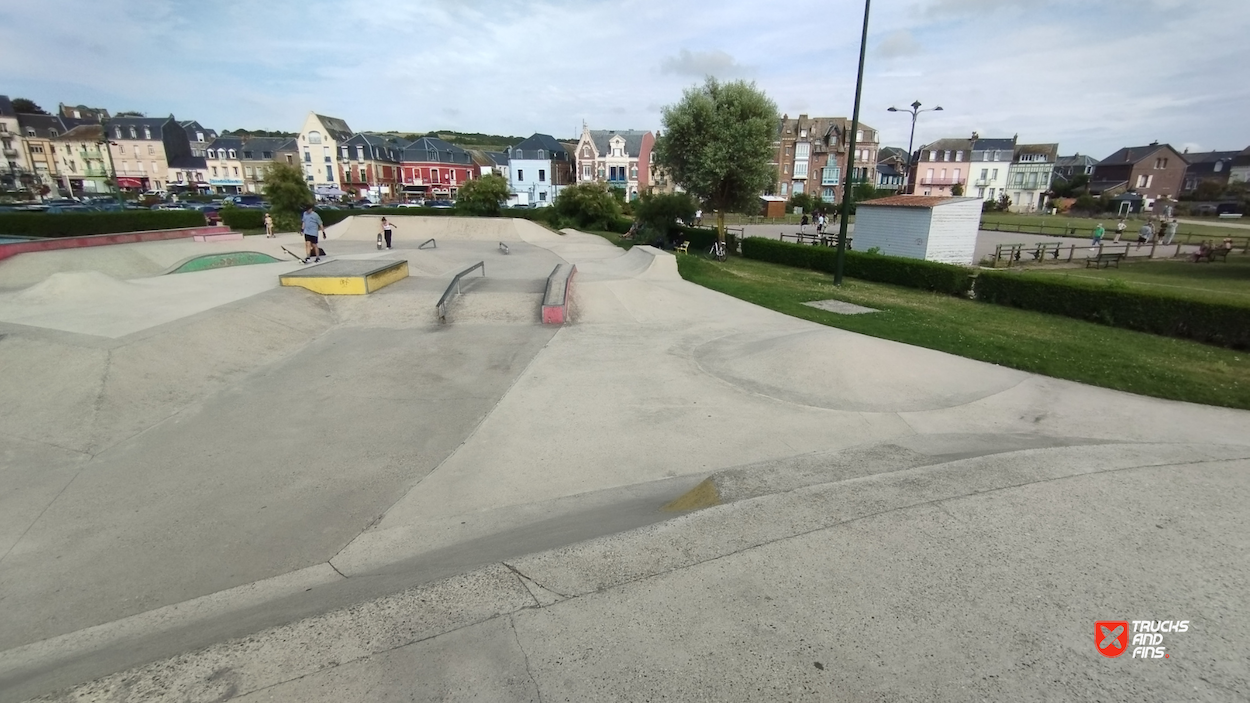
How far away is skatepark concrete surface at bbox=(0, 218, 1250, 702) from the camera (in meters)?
2.74

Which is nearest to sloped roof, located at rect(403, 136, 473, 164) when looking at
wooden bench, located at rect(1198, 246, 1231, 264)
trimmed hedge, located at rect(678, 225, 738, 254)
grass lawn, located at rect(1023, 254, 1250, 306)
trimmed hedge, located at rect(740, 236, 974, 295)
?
trimmed hedge, located at rect(678, 225, 738, 254)

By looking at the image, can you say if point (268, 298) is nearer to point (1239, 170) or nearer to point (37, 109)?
point (1239, 170)

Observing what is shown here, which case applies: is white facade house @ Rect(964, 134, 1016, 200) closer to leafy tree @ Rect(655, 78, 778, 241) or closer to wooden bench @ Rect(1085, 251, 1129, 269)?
wooden bench @ Rect(1085, 251, 1129, 269)

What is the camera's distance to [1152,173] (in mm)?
80062

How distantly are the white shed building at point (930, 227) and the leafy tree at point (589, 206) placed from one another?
64.5 feet

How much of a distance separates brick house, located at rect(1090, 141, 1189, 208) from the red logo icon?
10303 cm

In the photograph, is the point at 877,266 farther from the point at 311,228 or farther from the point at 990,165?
the point at 990,165

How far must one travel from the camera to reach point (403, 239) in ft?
109

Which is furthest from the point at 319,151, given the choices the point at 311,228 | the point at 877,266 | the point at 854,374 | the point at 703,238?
the point at 854,374

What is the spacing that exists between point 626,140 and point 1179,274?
5921 cm

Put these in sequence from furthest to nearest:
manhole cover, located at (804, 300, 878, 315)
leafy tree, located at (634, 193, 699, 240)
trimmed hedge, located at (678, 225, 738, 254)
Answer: leafy tree, located at (634, 193, 699, 240) < trimmed hedge, located at (678, 225, 738, 254) < manhole cover, located at (804, 300, 878, 315)

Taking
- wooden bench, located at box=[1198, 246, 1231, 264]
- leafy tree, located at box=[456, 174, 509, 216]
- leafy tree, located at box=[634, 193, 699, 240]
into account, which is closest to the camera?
wooden bench, located at box=[1198, 246, 1231, 264]

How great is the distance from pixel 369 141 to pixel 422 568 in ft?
284

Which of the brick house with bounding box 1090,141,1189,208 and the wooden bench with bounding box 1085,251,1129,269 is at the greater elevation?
the brick house with bounding box 1090,141,1189,208
